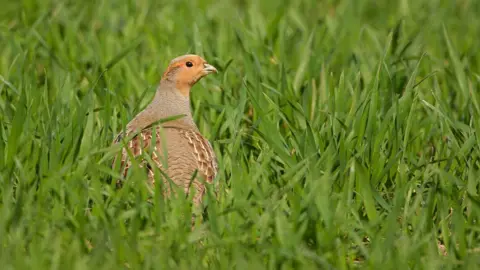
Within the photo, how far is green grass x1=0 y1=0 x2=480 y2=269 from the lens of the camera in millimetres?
4227

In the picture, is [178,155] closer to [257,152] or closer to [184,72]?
[257,152]

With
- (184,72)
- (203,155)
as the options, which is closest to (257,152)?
(203,155)

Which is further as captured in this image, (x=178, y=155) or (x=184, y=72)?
(x=184, y=72)

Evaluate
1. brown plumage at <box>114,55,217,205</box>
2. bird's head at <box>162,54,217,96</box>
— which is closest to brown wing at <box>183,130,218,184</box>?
brown plumage at <box>114,55,217,205</box>

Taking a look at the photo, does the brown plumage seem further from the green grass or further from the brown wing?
the green grass

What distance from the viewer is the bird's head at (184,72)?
19.4 ft

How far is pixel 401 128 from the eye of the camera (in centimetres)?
554

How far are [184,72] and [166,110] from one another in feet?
0.96

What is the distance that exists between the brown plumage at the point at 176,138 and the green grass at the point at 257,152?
12cm

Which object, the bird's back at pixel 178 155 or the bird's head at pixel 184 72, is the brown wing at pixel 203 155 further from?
the bird's head at pixel 184 72

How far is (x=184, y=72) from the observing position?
5953 millimetres

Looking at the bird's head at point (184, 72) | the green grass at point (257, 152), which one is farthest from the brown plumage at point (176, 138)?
the green grass at point (257, 152)

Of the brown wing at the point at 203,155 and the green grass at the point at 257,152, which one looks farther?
the brown wing at the point at 203,155

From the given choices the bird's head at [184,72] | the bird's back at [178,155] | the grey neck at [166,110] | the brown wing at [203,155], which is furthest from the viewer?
the bird's head at [184,72]
